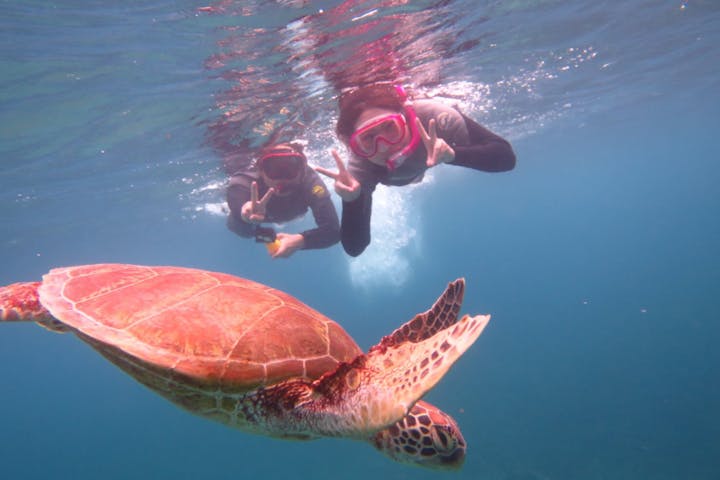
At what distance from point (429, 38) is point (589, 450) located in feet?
47.0

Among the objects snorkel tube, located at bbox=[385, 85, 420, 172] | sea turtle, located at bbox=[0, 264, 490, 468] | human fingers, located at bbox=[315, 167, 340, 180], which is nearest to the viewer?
sea turtle, located at bbox=[0, 264, 490, 468]

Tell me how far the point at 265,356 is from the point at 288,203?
5235 millimetres

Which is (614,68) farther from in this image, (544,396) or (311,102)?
(544,396)

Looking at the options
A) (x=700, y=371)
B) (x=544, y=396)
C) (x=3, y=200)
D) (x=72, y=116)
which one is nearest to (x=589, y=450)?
(x=544, y=396)

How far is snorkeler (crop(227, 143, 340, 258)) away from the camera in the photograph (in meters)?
6.18

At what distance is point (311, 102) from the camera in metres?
9.63

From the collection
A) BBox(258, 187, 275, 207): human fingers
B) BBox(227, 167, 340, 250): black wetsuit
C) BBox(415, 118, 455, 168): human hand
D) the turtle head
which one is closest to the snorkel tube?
BBox(415, 118, 455, 168): human hand

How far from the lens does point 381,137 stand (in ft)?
14.6

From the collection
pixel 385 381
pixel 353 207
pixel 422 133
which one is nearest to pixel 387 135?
pixel 422 133

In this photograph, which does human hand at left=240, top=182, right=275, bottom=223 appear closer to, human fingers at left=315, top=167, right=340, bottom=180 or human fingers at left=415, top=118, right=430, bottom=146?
human fingers at left=315, top=167, right=340, bottom=180

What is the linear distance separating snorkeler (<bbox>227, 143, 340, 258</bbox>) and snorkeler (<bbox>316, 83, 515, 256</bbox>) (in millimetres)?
1270

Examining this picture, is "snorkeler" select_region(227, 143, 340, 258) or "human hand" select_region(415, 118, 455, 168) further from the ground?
"human hand" select_region(415, 118, 455, 168)

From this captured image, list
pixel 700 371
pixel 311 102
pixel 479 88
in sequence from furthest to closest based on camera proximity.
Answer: pixel 700 371, pixel 479 88, pixel 311 102

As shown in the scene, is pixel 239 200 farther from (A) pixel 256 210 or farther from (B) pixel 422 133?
(B) pixel 422 133
